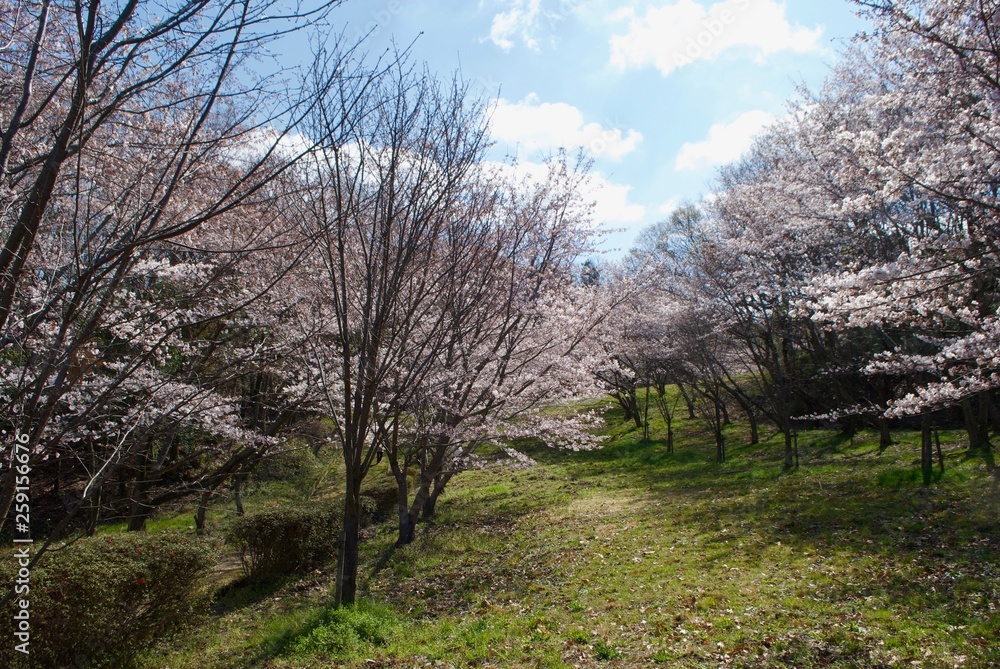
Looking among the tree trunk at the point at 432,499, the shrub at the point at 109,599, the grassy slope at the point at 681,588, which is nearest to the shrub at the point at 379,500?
the grassy slope at the point at 681,588

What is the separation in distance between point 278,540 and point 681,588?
17.7ft

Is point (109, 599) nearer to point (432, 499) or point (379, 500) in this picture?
point (432, 499)

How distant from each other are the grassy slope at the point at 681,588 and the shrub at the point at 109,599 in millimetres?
416

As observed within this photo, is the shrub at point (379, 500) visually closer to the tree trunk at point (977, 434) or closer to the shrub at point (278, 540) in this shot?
the shrub at point (278, 540)

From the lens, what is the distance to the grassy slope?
475cm

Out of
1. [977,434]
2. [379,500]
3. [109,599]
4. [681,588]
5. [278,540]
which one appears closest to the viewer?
[109,599]

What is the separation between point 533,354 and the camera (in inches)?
402

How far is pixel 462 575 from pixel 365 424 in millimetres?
3230

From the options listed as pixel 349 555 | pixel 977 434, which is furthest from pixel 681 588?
pixel 977 434

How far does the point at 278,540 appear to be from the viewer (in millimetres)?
8320

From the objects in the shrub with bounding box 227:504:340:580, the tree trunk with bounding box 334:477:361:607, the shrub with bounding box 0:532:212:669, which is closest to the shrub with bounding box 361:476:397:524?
the shrub with bounding box 227:504:340:580

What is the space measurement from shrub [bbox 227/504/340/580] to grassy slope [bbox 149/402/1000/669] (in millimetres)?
351

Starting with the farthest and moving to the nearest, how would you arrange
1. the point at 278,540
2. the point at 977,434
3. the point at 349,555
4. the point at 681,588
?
1. the point at 977,434
2. the point at 278,540
3. the point at 349,555
4. the point at 681,588

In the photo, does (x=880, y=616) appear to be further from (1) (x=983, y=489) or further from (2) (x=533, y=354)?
(2) (x=533, y=354)
